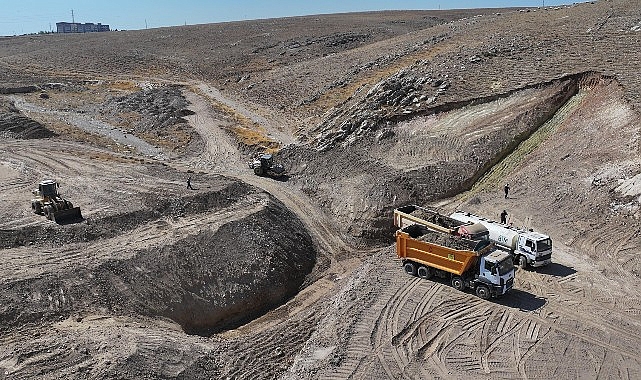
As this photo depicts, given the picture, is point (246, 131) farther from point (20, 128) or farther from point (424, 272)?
point (424, 272)

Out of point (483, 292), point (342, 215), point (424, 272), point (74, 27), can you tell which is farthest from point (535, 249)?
point (74, 27)

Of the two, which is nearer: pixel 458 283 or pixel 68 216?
pixel 458 283

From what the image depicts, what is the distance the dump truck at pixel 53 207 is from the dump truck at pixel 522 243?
57.0ft

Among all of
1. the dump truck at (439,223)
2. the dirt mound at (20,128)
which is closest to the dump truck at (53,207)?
the dump truck at (439,223)

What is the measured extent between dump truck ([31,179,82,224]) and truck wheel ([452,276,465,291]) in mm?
16583

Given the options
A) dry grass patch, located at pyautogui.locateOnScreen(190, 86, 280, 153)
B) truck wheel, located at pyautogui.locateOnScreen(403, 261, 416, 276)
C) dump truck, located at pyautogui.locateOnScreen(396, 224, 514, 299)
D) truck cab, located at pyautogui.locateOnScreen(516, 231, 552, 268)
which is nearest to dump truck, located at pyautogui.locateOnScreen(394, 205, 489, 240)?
dump truck, located at pyautogui.locateOnScreen(396, 224, 514, 299)

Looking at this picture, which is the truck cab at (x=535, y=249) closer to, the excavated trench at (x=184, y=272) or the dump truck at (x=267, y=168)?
the excavated trench at (x=184, y=272)

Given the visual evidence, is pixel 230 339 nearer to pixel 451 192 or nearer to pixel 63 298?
pixel 63 298

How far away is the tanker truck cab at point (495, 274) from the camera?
19391 millimetres

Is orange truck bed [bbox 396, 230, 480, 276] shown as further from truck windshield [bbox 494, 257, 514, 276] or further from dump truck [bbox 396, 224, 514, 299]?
truck windshield [bbox 494, 257, 514, 276]

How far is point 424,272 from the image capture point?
70.4ft

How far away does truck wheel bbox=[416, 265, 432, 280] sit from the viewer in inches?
842

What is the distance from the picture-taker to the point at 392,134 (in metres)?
35.7

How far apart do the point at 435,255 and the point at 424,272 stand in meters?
0.96
